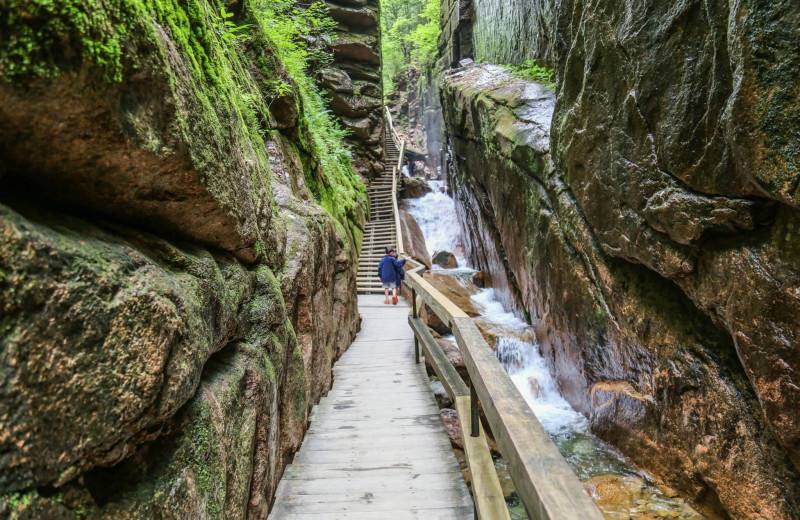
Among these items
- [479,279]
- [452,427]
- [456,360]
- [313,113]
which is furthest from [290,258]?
[479,279]

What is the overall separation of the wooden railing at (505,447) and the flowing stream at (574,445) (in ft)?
7.89

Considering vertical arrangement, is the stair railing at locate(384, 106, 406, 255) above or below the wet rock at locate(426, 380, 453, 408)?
above

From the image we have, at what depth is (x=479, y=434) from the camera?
9.97 feet

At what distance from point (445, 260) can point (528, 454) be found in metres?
15.3

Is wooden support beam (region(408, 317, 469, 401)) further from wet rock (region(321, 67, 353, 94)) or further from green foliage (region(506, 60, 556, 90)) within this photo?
wet rock (region(321, 67, 353, 94))

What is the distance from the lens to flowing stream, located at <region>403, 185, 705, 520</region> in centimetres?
454

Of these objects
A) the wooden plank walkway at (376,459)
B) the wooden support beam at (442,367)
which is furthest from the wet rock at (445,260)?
the wooden plank walkway at (376,459)

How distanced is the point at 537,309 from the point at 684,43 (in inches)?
209

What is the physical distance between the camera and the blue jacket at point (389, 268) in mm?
10438

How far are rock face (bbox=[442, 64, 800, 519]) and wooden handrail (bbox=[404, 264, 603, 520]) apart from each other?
91.1 inches

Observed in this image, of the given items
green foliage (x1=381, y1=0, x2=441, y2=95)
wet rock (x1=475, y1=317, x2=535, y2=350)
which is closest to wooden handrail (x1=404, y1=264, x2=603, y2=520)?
wet rock (x1=475, y1=317, x2=535, y2=350)

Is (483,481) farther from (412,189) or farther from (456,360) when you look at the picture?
(412,189)

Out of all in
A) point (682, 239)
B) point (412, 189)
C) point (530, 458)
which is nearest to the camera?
point (530, 458)

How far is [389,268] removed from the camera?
10555mm
